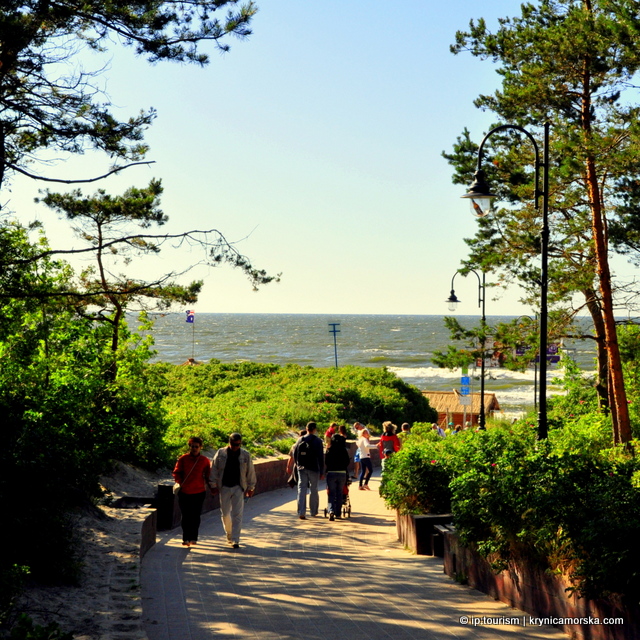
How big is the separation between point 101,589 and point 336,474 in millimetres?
6695

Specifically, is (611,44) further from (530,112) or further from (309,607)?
(309,607)

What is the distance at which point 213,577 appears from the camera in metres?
8.58

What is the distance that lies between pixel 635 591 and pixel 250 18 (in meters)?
7.80

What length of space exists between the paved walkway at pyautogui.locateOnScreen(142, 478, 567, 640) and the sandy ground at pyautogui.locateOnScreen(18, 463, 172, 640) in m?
0.24

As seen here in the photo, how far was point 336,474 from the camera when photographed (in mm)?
13625

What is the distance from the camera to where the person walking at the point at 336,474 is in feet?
44.7

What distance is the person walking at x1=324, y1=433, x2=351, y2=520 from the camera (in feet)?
44.7

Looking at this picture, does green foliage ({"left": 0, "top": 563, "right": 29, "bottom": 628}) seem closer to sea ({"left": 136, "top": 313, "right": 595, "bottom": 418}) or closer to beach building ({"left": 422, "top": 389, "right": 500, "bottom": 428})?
beach building ({"left": 422, "top": 389, "right": 500, "bottom": 428})

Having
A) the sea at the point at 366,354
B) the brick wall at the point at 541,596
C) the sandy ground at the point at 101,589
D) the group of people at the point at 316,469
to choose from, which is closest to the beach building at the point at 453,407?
the sea at the point at 366,354

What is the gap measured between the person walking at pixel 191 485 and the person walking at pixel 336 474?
3.51 m

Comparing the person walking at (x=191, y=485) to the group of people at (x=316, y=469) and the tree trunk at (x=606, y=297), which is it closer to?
the group of people at (x=316, y=469)

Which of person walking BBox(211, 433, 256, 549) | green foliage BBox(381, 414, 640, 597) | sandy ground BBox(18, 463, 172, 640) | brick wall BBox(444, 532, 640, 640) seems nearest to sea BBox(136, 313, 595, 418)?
person walking BBox(211, 433, 256, 549)

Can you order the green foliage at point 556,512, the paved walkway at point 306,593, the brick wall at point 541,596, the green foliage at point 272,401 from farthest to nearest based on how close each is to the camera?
the green foliage at point 272,401 < the paved walkway at point 306,593 < the green foliage at point 556,512 < the brick wall at point 541,596

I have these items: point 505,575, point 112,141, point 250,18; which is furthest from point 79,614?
point 250,18
